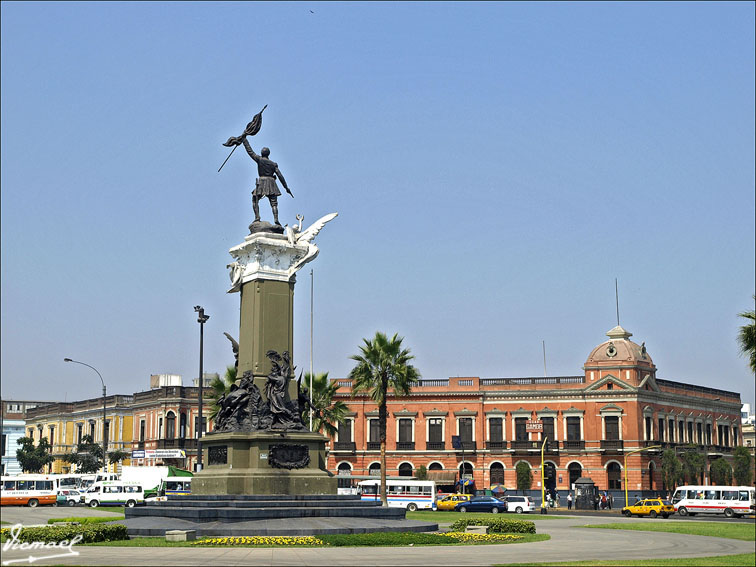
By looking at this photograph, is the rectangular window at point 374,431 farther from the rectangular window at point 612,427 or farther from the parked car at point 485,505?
the parked car at point 485,505

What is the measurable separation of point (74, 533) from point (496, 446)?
65081mm

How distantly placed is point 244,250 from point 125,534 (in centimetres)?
1100

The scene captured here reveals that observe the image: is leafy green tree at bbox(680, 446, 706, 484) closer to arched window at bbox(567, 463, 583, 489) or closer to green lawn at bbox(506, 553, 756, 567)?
arched window at bbox(567, 463, 583, 489)

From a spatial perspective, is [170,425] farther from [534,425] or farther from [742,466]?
[742,466]

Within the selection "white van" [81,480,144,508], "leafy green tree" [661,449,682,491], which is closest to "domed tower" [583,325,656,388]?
"leafy green tree" [661,449,682,491]

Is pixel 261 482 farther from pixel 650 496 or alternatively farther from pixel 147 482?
pixel 650 496

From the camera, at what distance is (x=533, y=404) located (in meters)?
86.8

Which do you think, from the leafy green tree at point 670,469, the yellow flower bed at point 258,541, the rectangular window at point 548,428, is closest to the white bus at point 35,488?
the rectangular window at point 548,428

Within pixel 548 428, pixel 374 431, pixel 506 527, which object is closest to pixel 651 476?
pixel 548 428

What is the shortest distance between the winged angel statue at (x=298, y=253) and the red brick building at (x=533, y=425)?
51.3 m

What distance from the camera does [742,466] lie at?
96.8m

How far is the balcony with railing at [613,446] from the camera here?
83.3 metres

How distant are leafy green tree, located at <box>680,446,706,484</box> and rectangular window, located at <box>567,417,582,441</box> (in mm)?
10487

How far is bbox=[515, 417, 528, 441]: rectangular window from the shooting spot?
284 feet
